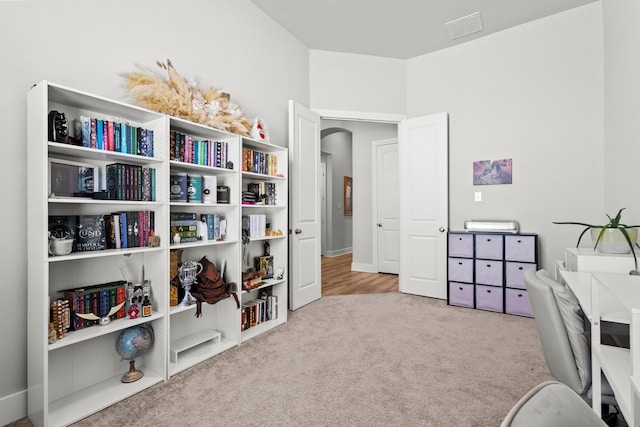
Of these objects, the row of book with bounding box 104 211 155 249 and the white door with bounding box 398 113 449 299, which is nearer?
the row of book with bounding box 104 211 155 249

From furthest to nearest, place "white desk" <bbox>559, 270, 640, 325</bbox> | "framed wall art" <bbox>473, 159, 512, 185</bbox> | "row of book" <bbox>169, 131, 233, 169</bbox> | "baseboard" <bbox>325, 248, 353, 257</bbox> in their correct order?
"baseboard" <bbox>325, 248, 353, 257</bbox> < "framed wall art" <bbox>473, 159, 512, 185</bbox> < "row of book" <bbox>169, 131, 233, 169</bbox> < "white desk" <bbox>559, 270, 640, 325</bbox>

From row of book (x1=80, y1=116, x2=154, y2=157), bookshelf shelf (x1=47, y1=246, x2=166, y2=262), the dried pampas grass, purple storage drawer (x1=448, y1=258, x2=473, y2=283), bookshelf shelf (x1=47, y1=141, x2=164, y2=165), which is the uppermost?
the dried pampas grass

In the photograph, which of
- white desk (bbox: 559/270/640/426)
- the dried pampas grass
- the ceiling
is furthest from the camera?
the ceiling

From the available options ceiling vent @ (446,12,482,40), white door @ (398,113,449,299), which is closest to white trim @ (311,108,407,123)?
white door @ (398,113,449,299)

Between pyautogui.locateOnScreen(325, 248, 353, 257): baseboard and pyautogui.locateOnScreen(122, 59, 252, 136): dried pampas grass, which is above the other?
pyautogui.locateOnScreen(122, 59, 252, 136): dried pampas grass

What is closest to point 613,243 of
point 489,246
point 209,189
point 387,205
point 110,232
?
point 489,246

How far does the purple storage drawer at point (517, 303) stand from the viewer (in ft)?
11.0

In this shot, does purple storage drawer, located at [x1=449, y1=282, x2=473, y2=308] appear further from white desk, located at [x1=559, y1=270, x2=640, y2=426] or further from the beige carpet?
white desk, located at [x1=559, y1=270, x2=640, y2=426]

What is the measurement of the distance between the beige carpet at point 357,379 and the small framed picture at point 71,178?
1208 mm

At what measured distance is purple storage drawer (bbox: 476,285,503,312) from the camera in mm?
3509

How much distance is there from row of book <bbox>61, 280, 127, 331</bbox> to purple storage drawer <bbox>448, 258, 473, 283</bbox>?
3220mm

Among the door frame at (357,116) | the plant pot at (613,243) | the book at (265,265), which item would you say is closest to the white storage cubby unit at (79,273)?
the book at (265,265)

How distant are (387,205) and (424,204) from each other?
155 cm

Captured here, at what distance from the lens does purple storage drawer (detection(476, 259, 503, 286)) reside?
351cm
